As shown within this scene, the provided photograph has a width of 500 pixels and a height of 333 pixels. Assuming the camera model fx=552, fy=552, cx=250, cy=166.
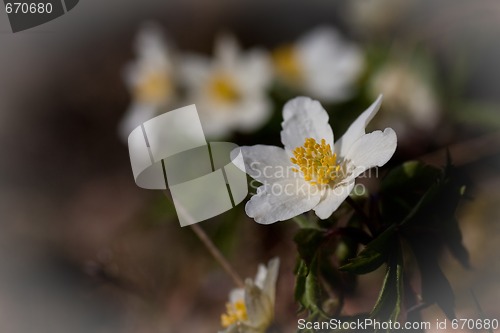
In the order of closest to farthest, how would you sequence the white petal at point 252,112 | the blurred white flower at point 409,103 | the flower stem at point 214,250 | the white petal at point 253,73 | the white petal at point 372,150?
the white petal at point 372,150 → the flower stem at point 214,250 → the blurred white flower at point 409,103 → the white petal at point 252,112 → the white petal at point 253,73

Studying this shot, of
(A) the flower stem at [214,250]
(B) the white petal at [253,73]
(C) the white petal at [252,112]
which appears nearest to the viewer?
(A) the flower stem at [214,250]

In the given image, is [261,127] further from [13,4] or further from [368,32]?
[13,4]

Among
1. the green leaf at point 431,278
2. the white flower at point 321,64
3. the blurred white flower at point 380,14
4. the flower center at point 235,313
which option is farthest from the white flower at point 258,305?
the blurred white flower at point 380,14

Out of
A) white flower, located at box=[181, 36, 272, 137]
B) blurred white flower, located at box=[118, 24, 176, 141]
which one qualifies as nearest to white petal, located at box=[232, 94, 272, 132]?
white flower, located at box=[181, 36, 272, 137]

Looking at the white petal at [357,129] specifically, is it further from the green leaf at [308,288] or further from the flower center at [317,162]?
the green leaf at [308,288]

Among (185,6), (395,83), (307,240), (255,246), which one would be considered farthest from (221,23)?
(307,240)

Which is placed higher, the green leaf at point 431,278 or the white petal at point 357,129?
the white petal at point 357,129

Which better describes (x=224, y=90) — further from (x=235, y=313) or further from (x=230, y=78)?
(x=235, y=313)
